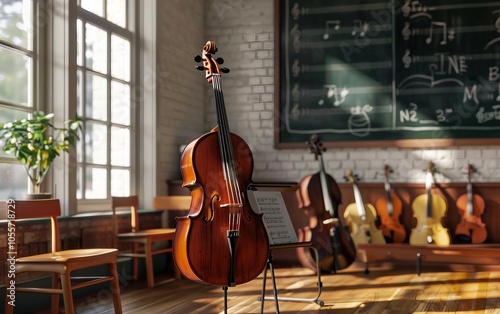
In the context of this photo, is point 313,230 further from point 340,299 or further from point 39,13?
point 39,13

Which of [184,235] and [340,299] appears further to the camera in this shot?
[340,299]

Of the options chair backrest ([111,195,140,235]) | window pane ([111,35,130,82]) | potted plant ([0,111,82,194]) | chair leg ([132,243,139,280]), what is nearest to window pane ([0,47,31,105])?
potted plant ([0,111,82,194])

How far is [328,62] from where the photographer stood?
716 cm

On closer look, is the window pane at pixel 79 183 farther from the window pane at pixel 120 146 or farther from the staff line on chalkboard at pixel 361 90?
the staff line on chalkboard at pixel 361 90

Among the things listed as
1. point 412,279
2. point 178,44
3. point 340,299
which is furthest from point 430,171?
point 178,44

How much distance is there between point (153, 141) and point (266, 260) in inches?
116

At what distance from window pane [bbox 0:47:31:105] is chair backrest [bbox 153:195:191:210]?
5.53 feet

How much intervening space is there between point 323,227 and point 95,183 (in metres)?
1.92

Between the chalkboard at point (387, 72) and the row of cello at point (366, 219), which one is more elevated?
the chalkboard at point (387, 72)

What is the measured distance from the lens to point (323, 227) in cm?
573

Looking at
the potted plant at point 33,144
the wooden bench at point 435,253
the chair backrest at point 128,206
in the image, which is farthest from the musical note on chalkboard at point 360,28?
the potted plant at point 33,144

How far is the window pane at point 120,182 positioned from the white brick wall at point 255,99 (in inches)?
21.1

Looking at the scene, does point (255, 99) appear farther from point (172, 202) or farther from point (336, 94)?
point (172, 202)

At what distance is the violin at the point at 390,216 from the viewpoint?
663 centimetres
